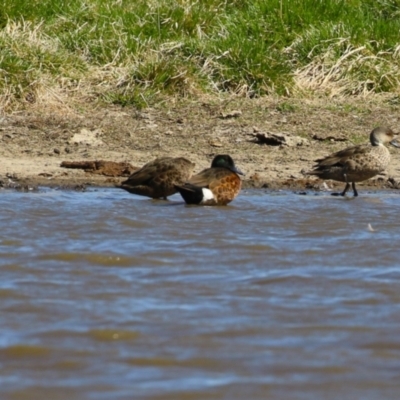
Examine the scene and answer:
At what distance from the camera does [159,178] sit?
8844mm

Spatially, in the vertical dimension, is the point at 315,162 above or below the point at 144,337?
above

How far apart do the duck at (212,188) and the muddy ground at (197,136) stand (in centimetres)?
101

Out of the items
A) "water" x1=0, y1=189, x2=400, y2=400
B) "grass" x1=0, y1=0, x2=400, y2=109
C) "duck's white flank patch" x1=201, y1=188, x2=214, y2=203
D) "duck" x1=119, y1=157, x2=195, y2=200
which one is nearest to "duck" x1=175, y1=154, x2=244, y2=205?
"duck's white flank patch" x1=201, y1=188, x2=214, y2=203

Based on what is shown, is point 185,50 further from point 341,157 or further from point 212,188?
point 212,188

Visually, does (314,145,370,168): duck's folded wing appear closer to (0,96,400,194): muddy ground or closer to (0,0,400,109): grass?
(0,96,400,194): muddy ground

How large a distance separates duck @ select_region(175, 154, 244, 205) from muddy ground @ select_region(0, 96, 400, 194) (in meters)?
1.01

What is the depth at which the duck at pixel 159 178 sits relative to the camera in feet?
29.0

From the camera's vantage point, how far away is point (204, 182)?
28.1ft

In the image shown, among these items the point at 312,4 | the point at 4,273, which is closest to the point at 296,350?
the point at 4,273

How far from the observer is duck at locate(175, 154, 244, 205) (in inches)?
333

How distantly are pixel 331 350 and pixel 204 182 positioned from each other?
4.53 metres

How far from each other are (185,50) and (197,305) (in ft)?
23.8

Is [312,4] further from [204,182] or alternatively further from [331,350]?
[331,350]

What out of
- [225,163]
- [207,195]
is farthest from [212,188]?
[225,163]
